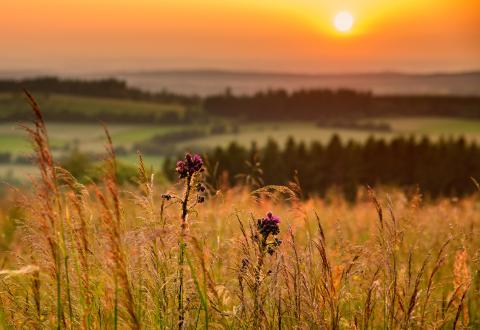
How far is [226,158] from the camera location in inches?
3169

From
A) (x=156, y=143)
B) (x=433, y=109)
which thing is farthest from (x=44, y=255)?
(x=433, y=109)

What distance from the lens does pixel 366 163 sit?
8631 cm

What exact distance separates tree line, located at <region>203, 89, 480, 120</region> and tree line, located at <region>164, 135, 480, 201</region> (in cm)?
6734

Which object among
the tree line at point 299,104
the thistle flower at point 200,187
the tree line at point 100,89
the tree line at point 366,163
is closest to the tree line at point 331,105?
the tree line at point 299,104

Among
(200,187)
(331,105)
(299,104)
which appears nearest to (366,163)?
(331,105)

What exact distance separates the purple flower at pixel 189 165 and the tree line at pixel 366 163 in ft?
239

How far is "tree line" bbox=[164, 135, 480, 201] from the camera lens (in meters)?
80.8

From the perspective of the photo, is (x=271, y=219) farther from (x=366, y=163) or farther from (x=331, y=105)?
(x=331, y=105)

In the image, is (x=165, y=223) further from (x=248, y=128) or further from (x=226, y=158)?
(x=248, y=128)

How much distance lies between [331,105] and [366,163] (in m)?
74.1

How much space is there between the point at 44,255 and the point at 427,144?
281 ft

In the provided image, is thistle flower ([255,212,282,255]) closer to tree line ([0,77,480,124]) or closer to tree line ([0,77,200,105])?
tree line ([0,77,200,105])

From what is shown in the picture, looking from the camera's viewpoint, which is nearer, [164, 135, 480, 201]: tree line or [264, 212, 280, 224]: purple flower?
[264, 212, 280, 224]: purple flower

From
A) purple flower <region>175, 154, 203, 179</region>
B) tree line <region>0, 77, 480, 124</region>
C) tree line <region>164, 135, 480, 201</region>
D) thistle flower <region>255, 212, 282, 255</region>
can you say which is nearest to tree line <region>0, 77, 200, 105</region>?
tree line <region>0, 77, 480, 124</region>
